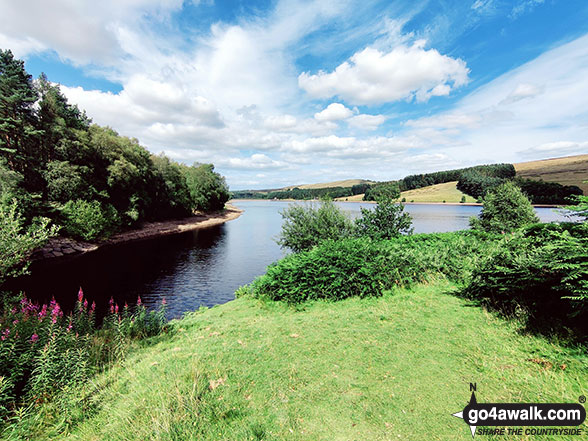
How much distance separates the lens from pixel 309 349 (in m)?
5.48

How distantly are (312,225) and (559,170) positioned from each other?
453 feet

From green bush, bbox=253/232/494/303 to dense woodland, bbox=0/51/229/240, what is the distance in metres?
22.6

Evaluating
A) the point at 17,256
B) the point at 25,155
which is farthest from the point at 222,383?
the point at 25,155

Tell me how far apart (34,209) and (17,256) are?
24.6 meters

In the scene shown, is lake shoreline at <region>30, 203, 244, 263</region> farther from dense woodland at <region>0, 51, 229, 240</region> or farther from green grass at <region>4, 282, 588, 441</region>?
→ green grass at <region>4, 282, 588, 441</region>

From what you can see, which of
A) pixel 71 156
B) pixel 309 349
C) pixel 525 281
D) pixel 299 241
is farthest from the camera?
pixel 71 156

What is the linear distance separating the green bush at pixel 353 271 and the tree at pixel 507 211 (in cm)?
1341

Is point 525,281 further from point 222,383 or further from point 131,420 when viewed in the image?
point 131,420

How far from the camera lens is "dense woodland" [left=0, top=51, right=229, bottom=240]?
24.7 metres

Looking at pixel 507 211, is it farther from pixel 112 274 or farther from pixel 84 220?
pixel 84 220

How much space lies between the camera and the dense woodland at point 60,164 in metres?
24.7

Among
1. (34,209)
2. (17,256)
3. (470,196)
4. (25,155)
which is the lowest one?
(470,196)

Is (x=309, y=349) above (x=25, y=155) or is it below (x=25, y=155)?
below

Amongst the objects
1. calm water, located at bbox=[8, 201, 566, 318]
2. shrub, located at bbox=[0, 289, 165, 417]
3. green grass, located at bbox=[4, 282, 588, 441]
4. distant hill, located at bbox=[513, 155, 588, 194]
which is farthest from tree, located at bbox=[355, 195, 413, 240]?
distant hill, located at bbox=[513, 155, 588, 194]
